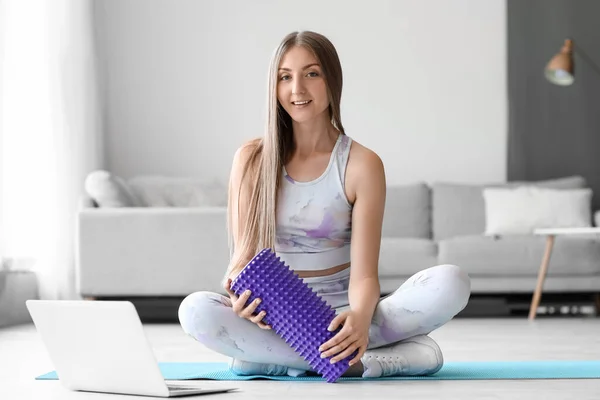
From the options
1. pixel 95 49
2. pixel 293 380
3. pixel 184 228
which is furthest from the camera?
pixel 95 49

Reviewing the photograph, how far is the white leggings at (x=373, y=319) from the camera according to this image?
226cm

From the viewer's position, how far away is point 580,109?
6.10 metres

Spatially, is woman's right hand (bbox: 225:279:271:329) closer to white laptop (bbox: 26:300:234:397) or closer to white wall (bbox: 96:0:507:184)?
white laptop (bbox: 26:300:234:397)

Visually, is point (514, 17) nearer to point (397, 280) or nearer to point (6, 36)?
point (397, 280)

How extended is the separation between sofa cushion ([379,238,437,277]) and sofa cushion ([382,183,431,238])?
0.66 metres

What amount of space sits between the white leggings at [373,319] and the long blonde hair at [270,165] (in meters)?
0.12

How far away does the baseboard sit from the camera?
4.73m

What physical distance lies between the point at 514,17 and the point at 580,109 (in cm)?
69

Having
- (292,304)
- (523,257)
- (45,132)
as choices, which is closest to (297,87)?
(292,304)

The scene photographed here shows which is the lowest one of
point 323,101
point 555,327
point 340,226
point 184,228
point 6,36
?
point 555,327

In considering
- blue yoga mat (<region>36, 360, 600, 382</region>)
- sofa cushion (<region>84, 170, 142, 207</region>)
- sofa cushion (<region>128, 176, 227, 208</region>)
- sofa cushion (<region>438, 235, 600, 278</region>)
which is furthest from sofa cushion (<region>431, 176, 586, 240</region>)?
blue yoga mat (<region>36, 360, 600, 382</region>)

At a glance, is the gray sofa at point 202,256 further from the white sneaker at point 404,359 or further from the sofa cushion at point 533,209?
the white sneaker at point 404,359

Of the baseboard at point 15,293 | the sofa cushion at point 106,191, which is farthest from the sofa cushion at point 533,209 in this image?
the baseboard at point 15,293

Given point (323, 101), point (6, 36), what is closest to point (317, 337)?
point (323, 101)
